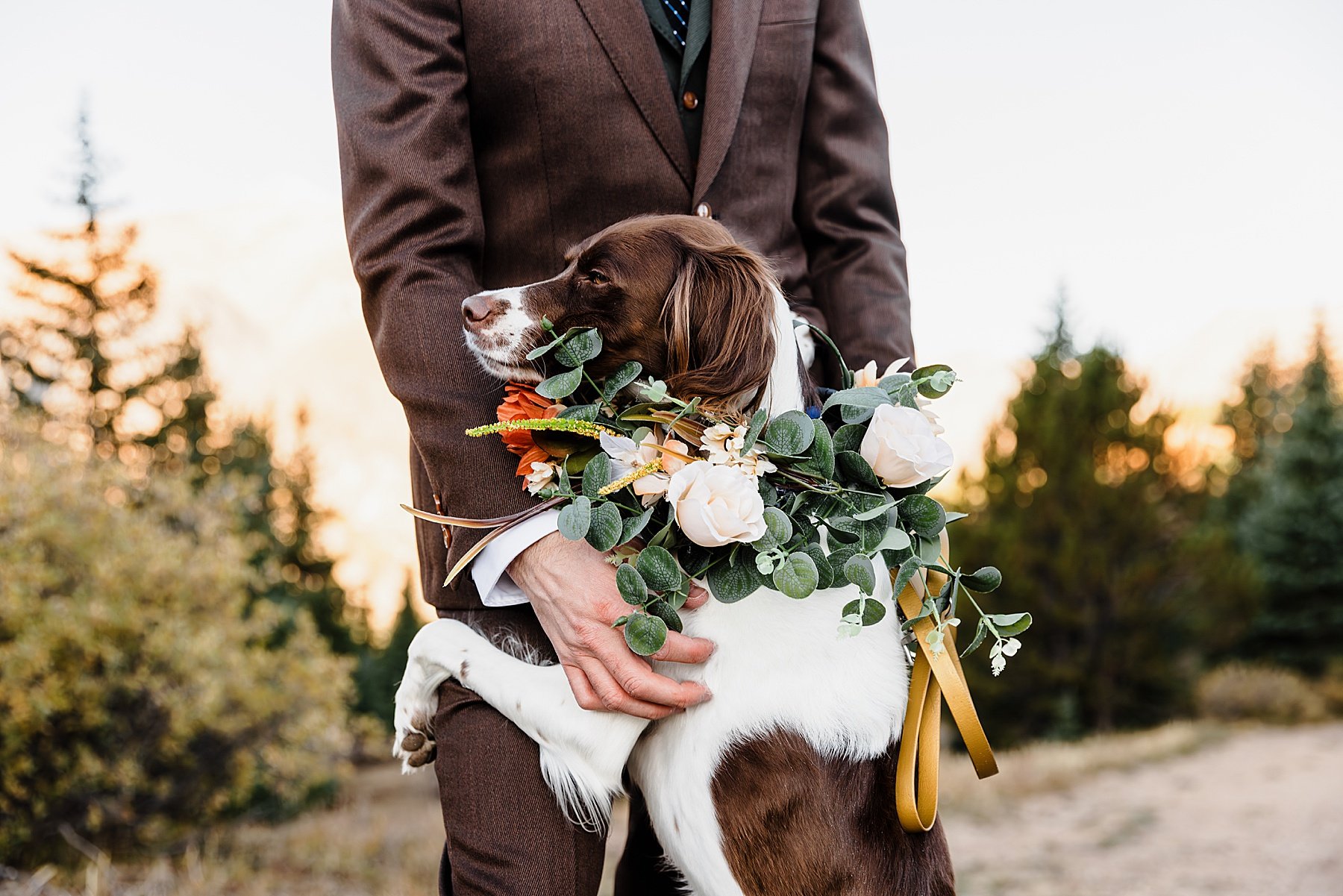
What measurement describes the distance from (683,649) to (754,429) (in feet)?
1.28

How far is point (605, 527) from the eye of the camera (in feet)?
5.56

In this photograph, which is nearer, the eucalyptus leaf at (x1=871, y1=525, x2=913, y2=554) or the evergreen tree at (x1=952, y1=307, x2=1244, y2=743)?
the eucalyptus leaf at (x1=871, y1=525, x2=913, y2=554)

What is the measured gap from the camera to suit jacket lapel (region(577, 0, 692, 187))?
1.94 m

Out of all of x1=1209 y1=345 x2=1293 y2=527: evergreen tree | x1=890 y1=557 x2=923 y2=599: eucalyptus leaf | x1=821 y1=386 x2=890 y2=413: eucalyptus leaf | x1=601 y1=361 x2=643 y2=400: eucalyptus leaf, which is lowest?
x1=1209 y1=345 x2=1293 y2=527: evergreen tree

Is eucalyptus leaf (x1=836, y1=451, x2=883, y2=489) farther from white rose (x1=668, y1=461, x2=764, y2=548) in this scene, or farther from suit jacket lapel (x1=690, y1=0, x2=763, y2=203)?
suit jacket lapel (x1=690, y1=0, x2=763, y2=203)

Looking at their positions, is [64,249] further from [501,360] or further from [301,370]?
[301,370]

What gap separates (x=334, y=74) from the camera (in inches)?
78.5

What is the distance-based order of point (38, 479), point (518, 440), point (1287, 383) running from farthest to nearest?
point (1287, 383)
point (38, 479)
point (518, 440)

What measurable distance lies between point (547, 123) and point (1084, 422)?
22.7m

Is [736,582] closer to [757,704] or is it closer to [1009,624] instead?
[757,704]

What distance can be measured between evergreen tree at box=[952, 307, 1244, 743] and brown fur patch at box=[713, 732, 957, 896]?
2034 centimetres

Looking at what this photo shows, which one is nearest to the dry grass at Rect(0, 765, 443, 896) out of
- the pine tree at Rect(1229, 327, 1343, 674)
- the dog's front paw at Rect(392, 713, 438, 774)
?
the dog's front paw at Rect(392, 713, 438, 774)

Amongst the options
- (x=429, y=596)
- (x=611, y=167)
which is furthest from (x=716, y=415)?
(x=429, y=596)

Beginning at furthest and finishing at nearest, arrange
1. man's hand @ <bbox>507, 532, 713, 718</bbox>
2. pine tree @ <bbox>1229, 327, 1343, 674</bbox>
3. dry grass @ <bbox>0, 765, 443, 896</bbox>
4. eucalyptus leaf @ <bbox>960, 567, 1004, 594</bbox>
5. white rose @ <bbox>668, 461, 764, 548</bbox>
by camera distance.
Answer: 1. pine tree @ <bbox>1229, 327, 1343, 674</bbox>
2. dry grass @ <bbox>0, 765, 443, 896</bbox>
3. eucalyptus leaf @ <bbox>960, 567, 1004, 594</bbox>
4. man's hand @ <bbox>507, 532, 713, 718</bbox>
5. white rose @ <bbox>668, 461, 764, 548</bbox>
